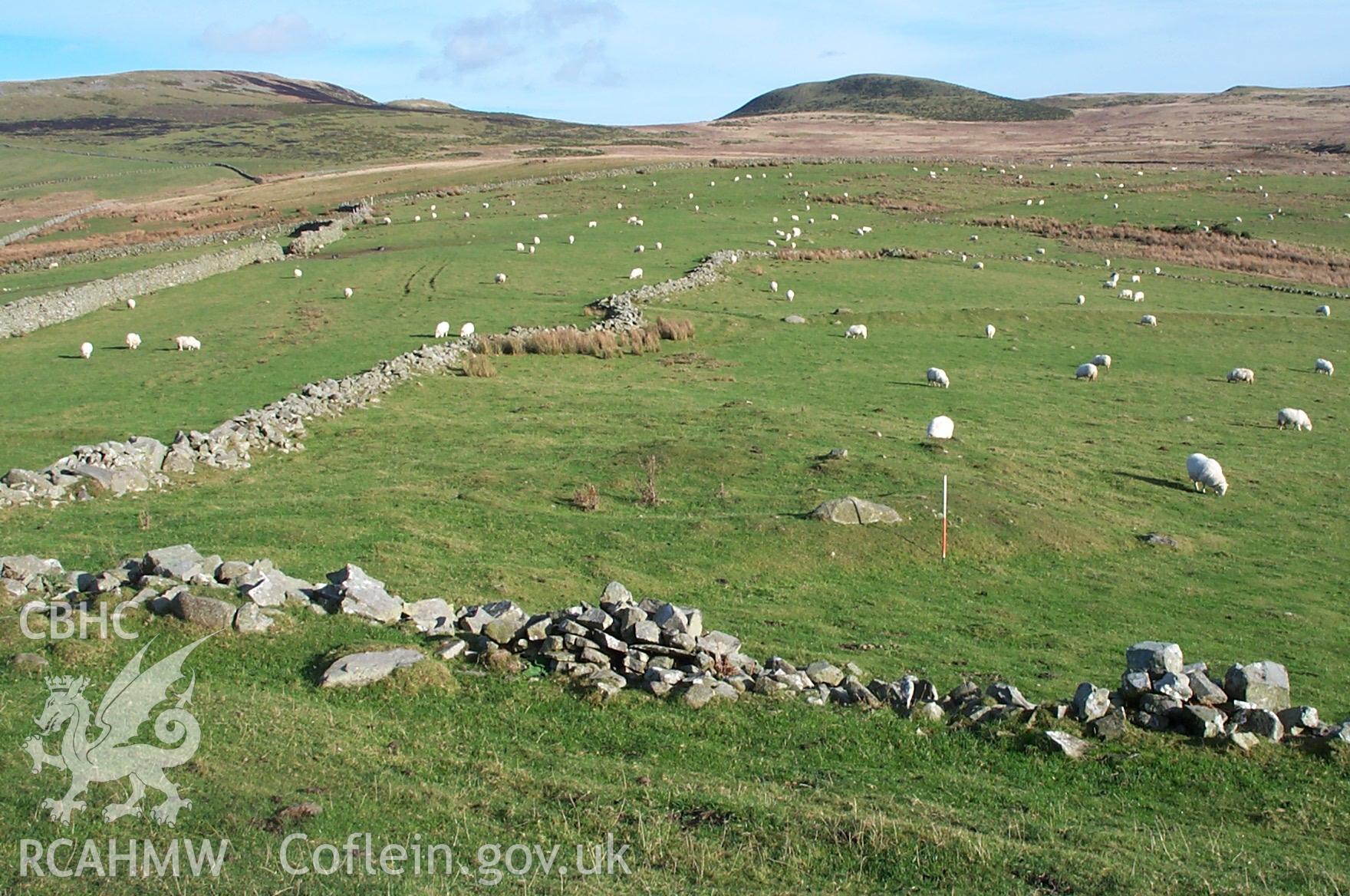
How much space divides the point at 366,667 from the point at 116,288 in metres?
44.4

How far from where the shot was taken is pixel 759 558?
18.0 m

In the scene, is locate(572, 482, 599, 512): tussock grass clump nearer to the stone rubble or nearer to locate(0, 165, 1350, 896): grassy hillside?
locate(0, 165, 1350, 896): grassy hillside

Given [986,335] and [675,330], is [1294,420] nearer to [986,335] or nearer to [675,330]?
[986,335]

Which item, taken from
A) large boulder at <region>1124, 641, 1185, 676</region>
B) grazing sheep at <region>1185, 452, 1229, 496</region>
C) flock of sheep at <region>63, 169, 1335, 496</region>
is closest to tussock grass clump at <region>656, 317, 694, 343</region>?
flock of sheep at <region>63, 169, 1335, 496</region>

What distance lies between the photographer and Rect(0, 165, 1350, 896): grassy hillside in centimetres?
841

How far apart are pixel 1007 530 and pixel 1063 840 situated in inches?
458

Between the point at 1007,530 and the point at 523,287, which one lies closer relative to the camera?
the point at 1007,530

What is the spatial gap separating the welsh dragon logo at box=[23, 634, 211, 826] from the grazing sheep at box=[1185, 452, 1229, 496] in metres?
20.7

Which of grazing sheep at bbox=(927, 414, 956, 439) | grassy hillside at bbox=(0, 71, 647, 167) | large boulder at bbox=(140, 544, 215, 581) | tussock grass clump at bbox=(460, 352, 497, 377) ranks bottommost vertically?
grazing sheep at bbox=(927, 414, 956, 439)

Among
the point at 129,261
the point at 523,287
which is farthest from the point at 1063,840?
the point at 129,261

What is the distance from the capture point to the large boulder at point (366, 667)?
36.7ft

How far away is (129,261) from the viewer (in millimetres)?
62594

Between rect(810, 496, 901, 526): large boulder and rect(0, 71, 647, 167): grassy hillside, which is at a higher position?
rect(0, 71, 647, 167): grassy hillside

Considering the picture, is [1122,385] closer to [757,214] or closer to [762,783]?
[762,783]
